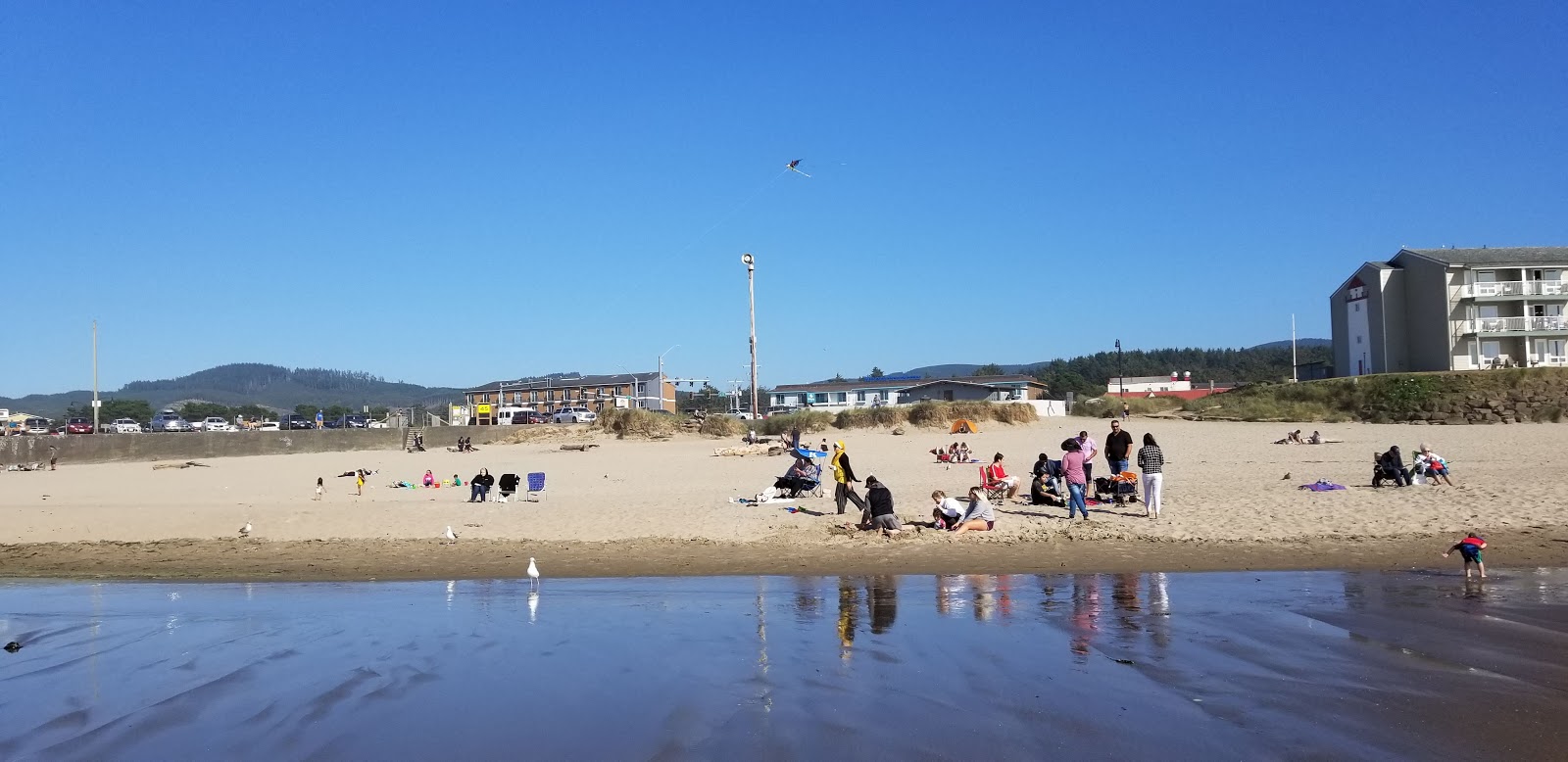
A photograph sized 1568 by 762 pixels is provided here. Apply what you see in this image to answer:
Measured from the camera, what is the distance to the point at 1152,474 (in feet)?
52.1

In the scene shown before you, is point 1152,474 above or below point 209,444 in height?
below

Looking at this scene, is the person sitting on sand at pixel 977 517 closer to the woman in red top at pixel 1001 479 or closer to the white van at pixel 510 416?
the woman in red top at pixel 1001 479

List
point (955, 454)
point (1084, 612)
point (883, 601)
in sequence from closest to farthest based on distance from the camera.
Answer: point (1084, 612) → point (883, 601) → point (955, 454)

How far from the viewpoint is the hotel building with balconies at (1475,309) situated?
5069cm

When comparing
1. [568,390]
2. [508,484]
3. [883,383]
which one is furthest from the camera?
[568,390]

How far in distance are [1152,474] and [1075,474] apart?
3.89ft

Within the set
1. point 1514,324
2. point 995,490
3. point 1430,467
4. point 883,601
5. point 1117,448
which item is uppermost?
point 1514,324

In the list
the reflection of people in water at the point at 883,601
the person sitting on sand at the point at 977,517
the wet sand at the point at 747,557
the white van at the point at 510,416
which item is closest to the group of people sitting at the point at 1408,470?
the wet sand at the point at 747,557

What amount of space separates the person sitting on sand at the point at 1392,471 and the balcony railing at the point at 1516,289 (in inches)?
1606

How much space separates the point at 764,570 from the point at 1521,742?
9039mm

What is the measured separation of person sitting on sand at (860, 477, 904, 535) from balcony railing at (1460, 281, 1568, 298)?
4871cm

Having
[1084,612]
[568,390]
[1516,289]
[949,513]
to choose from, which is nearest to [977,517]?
[949,513]

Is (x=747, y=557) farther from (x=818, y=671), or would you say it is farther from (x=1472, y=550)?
(x=1472, y=550)

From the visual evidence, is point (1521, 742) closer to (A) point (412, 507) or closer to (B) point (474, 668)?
(B) point (474, 668)
